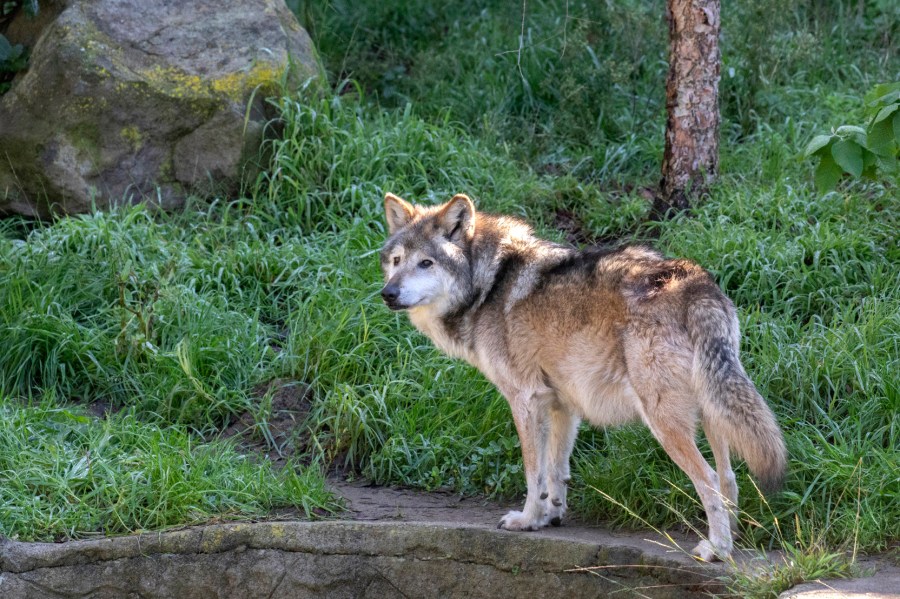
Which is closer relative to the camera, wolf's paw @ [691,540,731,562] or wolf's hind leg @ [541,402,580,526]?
wolf's paw @ [691,540,731,562]

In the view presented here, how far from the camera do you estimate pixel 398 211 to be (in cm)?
543

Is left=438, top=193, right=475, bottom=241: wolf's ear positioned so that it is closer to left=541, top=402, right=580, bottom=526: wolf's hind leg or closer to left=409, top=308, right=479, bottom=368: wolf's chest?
left=409, top=308, right=479, bottom=368: wolf's chest

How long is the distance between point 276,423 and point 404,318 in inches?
43.3

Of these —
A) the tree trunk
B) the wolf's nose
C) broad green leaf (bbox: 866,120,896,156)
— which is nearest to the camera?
the wolf's nose

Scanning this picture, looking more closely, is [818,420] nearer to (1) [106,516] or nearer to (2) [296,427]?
(2) [296,427]

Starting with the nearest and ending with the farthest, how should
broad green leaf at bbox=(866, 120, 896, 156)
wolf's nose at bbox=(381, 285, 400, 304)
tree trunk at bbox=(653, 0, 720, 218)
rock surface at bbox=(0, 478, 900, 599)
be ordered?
rock surface at bbox=(0, 478, 900, 599), wolf's nose at bbox=(381, 285, 400, 304), broad green leaf at bbox=(866, 120, 896, 156), tree trunk at bbox=(653, 0, 720, 218)

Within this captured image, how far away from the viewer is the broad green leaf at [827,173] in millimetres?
5406

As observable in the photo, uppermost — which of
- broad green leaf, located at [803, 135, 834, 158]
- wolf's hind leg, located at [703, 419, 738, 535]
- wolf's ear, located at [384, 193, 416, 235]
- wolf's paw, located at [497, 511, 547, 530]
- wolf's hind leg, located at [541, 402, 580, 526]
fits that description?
broad green leaf, located at [803, 135, 834, 158]

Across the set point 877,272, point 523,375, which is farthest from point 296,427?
point 877,272

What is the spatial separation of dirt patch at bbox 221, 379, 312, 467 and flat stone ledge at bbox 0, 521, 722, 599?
1.09m

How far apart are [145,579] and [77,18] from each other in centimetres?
509

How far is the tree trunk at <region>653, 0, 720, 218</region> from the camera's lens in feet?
23.6

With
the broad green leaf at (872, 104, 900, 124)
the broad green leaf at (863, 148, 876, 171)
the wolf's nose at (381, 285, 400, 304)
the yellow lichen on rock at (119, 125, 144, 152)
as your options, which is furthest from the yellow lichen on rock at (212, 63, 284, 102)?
the broad green leaf at (872, 104, 900, 124)

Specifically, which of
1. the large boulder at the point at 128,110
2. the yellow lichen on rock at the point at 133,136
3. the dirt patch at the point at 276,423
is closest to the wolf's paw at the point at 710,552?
the dirt patch at the point at 276,423
